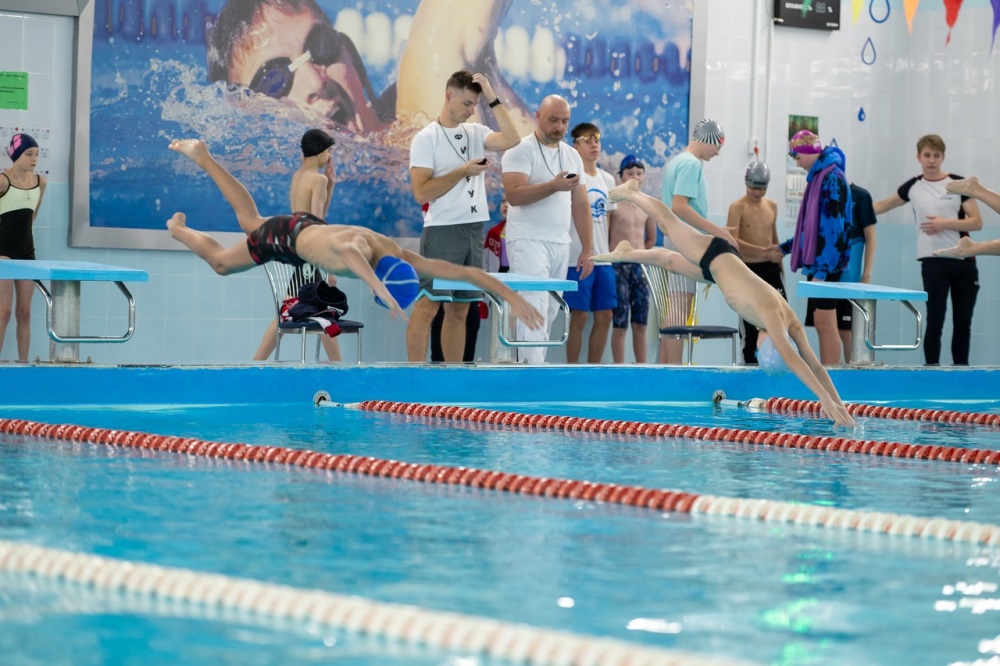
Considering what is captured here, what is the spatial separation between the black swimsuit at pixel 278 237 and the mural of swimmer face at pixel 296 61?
3777mm

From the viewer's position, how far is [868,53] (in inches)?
484

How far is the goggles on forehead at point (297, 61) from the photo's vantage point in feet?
33.6

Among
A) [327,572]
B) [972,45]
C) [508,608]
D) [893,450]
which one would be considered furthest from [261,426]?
[972,45]

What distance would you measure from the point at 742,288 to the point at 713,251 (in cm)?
33

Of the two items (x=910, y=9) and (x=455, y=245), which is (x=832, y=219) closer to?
(x=455, y=245)

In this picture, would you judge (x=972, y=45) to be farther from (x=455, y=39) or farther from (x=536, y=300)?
(x=536, y=300)

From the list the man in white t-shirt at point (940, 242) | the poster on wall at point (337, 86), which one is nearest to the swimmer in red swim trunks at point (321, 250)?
the poster on wall at point (337, 86)

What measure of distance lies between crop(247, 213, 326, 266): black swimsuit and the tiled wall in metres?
3.59

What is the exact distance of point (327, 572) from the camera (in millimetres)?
3303

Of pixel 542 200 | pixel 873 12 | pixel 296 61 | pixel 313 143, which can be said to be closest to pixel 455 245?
pixel 542 200

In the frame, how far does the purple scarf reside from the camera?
372 inches

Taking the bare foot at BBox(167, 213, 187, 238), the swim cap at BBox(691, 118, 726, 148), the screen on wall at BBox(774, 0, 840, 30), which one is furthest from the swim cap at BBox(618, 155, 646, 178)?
the bare foot at BBox(167, 213, 187, 238)

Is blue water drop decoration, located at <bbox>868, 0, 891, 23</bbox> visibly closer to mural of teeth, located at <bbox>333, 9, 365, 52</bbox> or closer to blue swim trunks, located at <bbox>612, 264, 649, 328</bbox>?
blue swim trunks, located at <bbox>612, 264, 649, 328</bbox>

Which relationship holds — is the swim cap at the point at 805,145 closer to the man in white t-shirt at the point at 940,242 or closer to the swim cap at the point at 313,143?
the man in white t-shirt at the point at 940,242
